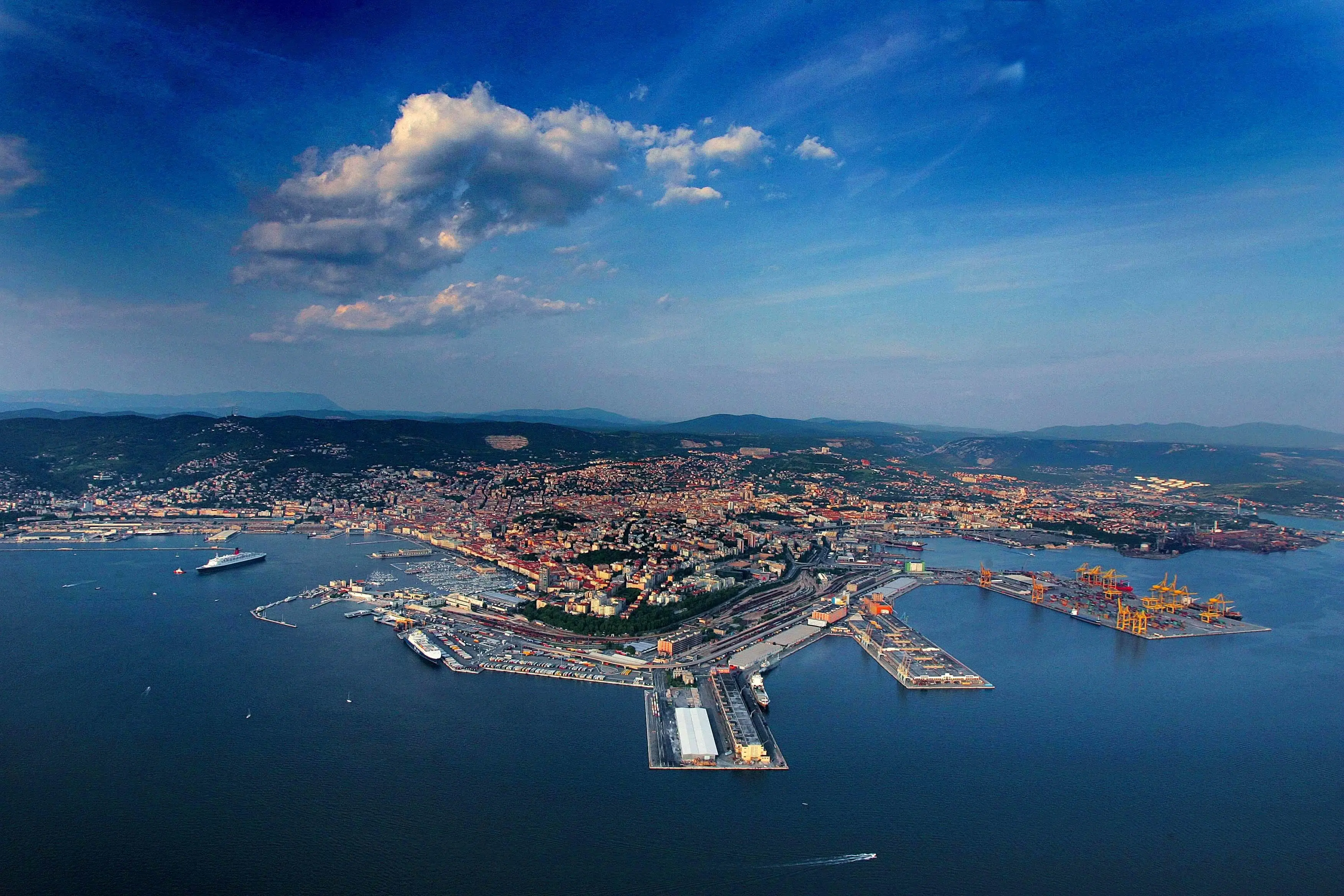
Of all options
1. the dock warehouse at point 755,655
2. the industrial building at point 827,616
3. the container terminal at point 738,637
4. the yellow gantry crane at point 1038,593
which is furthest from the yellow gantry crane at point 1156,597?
the dock warehouse at point 755,655

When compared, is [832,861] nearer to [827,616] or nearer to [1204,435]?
[827,616]

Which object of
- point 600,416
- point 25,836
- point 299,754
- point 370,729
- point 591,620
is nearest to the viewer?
point 25,836

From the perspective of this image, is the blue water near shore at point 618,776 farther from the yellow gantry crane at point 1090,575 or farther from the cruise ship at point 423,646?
the yellow gantry crane at point 1090,575

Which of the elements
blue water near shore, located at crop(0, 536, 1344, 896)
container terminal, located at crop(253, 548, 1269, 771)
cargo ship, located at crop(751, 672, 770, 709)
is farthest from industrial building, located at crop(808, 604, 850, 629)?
cargo ship, located at crop(751, 672, 770, 709)

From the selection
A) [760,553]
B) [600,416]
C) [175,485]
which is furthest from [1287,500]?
[600,416]

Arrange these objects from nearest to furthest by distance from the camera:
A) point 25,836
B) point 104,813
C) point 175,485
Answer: point 25,836
point 104,813
point 175,485

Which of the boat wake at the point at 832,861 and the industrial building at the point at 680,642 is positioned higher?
the industrial building at the point at 680,642

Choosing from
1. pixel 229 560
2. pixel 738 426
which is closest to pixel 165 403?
pixel 738 426

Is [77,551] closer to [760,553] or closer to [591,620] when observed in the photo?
[591,620]
